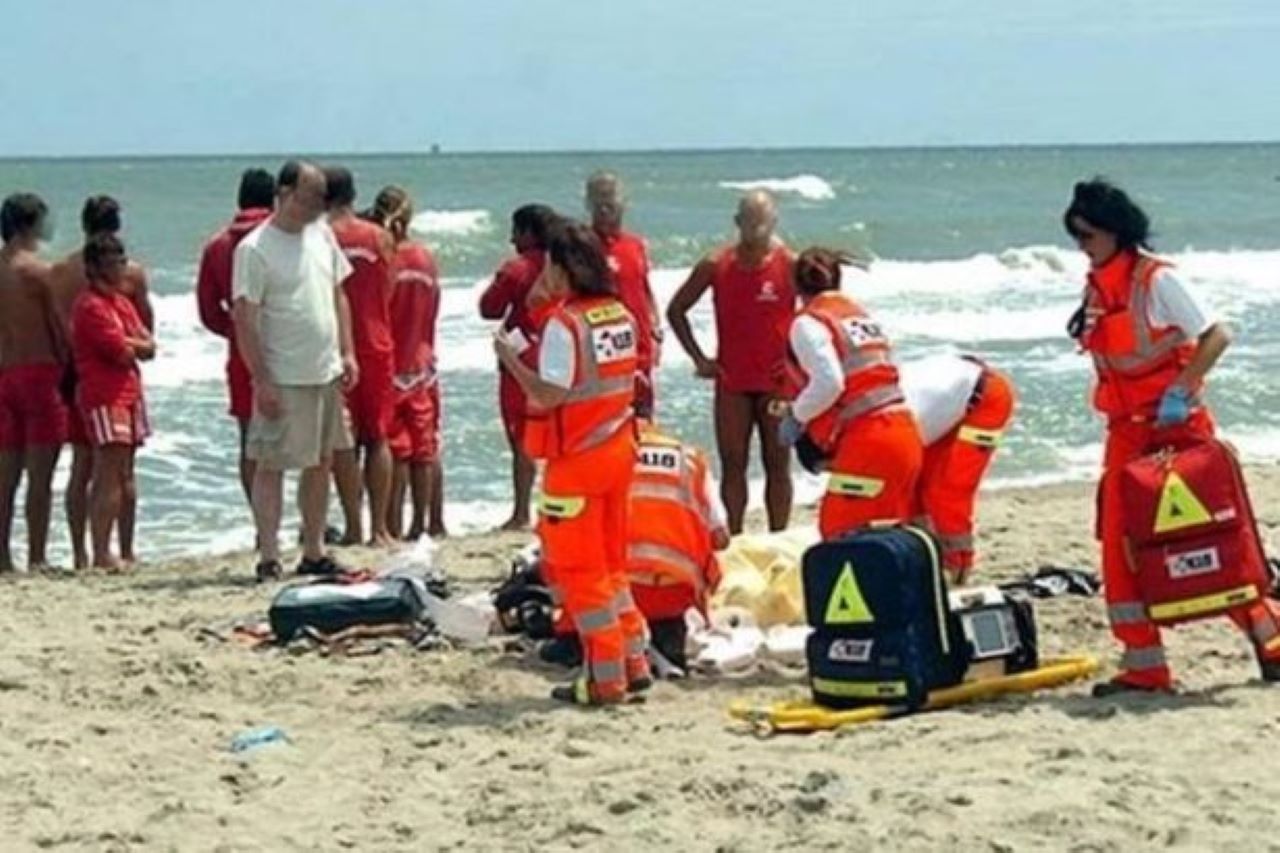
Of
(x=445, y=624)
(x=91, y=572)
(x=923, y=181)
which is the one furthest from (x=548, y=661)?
(x=923, y=181)

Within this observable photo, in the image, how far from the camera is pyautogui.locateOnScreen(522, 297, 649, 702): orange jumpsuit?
6965mm

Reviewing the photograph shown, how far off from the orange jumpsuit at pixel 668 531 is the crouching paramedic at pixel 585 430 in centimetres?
46

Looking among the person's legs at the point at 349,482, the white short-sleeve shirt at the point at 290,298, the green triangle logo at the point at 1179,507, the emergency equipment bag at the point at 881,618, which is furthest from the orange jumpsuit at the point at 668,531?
the person's legs at the point at 349,482

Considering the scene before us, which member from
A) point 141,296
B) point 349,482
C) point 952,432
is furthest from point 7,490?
point 952,432

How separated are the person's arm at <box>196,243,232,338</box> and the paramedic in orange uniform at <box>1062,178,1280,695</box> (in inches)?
165

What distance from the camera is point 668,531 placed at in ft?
25.0

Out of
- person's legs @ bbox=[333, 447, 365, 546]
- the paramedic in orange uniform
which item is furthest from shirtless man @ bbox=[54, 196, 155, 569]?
the paramedic in orange uniform

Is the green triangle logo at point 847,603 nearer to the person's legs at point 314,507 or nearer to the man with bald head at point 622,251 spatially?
the man with bald head at point 622,251

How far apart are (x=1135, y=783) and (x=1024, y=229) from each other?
4400cm

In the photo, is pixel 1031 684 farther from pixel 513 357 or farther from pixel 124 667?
pixel 124 667

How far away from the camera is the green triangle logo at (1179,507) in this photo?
6.67 meters

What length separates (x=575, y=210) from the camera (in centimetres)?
5531

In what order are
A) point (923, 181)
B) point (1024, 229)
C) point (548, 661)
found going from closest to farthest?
point (548, 661) → point (1024, 229) → point (923, 181)

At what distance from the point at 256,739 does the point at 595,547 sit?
3.89 feet
